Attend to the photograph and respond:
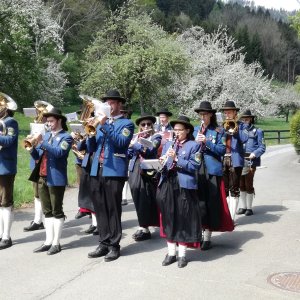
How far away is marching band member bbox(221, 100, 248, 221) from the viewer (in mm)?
8742

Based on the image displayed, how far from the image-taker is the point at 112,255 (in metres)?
6.81

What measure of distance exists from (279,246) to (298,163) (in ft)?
41.1

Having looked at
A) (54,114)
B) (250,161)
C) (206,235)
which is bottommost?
(206,235)

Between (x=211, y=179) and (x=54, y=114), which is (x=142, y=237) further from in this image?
(x=54, y=114)

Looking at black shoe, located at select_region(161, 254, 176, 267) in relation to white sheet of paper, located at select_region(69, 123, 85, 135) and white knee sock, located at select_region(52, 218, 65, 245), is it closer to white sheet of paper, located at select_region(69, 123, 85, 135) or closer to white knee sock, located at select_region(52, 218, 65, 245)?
white knee sock, located at select_region(52, 218, 65, 245)

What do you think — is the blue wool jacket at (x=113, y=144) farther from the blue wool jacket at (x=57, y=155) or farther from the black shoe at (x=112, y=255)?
the black shoe at (x=112, y=255)

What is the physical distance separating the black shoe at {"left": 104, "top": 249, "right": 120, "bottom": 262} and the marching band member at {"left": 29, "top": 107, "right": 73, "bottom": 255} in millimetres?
850

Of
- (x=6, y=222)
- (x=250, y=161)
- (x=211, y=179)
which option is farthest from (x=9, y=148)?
(x=250, y=161)

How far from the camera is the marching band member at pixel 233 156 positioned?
8.74 metres

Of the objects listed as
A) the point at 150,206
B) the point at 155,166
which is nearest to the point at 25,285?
the point at 155,166

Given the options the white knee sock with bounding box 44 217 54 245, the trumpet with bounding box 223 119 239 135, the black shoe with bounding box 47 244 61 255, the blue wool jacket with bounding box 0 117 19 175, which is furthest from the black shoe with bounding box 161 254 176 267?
the trumpet with bounding box 223 119 239 135

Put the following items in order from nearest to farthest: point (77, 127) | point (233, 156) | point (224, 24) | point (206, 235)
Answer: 1. point (77, 127)
2. point (206, 235)
3. point (233, 156)
4. point (224, 24)

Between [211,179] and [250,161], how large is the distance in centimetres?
277

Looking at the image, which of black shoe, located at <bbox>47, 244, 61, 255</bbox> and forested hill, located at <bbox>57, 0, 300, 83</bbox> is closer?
black shoe, located at <bbox>47, 244, 61, 255</bbox>
